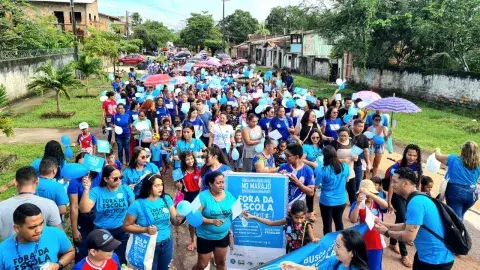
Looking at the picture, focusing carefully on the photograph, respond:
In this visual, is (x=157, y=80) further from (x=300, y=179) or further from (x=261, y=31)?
(x=261, y=31)

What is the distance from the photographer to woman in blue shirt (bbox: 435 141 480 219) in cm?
500

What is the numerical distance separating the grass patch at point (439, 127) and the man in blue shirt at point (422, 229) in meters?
8.25

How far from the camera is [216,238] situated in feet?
13.7

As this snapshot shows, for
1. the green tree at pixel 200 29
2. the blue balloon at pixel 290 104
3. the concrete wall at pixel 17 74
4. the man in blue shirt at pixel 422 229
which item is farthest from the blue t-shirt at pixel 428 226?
the green tree at pixel 200 29

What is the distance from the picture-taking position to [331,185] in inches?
197

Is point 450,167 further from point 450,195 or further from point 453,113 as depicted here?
point 453,113

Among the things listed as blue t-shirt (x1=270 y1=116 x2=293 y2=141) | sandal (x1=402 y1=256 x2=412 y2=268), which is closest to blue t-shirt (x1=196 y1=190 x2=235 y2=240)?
sandal (x1=402 y1=256 x2=412 y2=268)

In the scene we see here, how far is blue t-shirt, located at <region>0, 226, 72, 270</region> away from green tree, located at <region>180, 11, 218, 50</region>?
56497mm

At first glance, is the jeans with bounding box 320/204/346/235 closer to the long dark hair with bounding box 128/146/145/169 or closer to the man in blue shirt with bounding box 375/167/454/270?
the man in blue shirt with bounding box 375/167/454/270

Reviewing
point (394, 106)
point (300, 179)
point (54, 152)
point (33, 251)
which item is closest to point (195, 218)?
point (33, 251)

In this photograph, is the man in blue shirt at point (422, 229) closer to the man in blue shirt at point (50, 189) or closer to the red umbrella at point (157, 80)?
the man in blue shirt at point (50, 189)

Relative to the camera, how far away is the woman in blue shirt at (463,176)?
5.00m

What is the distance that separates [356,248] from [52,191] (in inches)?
118

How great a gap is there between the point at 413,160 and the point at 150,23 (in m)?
70.9
